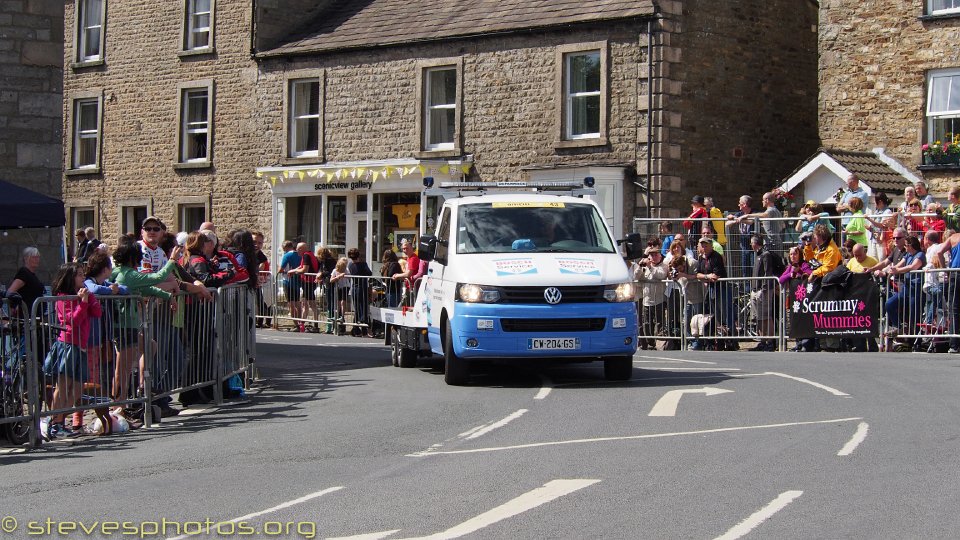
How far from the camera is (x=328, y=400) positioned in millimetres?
15414

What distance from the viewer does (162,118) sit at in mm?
41531

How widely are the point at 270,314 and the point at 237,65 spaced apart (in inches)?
445

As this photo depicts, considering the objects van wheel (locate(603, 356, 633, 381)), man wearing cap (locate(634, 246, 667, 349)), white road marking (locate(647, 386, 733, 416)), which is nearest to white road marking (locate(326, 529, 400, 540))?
white road marking (locate(647, 386, 733, 416))

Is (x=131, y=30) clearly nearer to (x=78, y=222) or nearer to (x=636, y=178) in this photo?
(x=78, y=222)

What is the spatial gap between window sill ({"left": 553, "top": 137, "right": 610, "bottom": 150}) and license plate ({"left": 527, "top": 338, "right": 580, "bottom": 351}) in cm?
1662

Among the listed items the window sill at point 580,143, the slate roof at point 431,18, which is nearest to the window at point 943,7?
the slate roof at point 431,18

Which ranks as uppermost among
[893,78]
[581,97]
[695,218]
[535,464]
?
[893,78]

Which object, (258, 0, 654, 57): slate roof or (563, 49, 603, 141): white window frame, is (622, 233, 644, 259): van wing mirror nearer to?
(258, 0, 654, 57): slate roof

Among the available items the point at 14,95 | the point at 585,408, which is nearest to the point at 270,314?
the point at 14,95

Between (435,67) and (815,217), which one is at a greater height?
(435,67)

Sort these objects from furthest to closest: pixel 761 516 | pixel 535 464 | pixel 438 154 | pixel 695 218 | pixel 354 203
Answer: pixel 354 203, pixel 438 154, pixel 695 218, pixel 535 464, pixel 761 516

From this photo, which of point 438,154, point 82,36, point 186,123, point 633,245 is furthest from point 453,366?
point 82,36

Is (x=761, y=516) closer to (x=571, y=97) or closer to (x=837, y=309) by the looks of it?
(x=837, y=309)

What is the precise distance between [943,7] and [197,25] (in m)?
21.1
